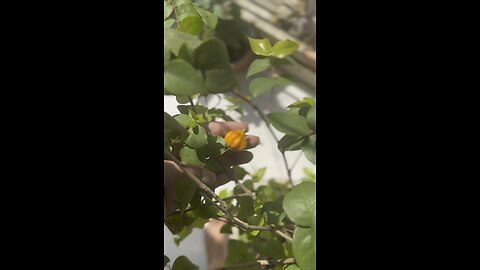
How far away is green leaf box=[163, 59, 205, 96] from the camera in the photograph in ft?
1.07

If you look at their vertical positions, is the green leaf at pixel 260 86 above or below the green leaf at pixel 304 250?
above

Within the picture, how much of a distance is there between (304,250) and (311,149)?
0.28 ft

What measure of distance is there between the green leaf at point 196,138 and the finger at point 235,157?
6cm

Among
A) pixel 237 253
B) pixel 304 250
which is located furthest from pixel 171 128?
pixel 237 253

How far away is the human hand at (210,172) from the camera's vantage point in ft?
1.45

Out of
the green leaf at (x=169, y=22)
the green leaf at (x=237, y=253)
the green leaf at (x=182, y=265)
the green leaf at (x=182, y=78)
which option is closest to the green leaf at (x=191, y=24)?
the green leaf at (x=169, y=22)

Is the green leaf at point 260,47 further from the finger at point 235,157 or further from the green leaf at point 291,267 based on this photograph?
the green leaf at point 291,267

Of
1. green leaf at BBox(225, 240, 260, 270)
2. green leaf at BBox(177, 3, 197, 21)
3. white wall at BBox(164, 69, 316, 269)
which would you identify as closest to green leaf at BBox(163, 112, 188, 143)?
white wall at BBox(164, 69, 316, 269)

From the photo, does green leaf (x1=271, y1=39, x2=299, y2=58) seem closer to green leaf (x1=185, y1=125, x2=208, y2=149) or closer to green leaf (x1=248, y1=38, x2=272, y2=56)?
green leaf (x1=248, y1=38, x2=272, y2=56)

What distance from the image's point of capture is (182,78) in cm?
33

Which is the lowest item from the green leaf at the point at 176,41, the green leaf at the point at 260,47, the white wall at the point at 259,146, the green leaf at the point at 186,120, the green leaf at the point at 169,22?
the white wall at the point at 259,146
